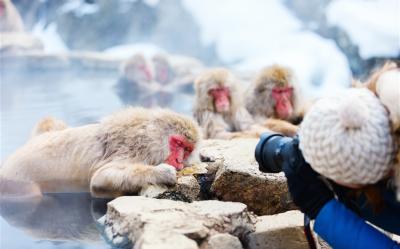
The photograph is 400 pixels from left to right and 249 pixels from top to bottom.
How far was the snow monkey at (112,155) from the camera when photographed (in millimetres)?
2939

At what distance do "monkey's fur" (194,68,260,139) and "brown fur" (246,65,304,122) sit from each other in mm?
133

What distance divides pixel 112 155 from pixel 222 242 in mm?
1111

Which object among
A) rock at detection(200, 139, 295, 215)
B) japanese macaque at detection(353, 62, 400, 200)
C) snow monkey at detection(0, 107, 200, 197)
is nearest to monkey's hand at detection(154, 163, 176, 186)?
snow monkey at detection(0, 107, 200, 197)

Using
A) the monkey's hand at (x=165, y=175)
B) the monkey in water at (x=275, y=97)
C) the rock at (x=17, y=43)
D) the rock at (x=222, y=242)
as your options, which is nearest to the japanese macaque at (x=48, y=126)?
the monkey's hand at (x=165, y=175)

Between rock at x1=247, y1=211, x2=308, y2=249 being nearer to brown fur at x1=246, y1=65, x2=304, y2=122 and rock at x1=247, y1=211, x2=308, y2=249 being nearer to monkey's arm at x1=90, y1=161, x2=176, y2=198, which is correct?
monkey's arm at x1=90, y1=161, x2=176, y2=198

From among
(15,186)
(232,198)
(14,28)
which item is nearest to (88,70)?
(14,28)

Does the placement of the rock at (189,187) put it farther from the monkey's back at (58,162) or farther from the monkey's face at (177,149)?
the monkey's back at (58,162)

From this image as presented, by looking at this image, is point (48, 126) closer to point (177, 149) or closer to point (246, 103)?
point (177, 149)

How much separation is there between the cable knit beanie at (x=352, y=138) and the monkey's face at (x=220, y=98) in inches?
116

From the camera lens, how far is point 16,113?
644 cm

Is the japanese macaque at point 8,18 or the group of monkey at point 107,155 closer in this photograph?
the group of monkey at point 107,155

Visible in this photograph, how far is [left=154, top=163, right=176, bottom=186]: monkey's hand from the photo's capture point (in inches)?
111

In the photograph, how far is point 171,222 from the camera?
217 centimetres

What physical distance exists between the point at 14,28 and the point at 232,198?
31.6 ft
